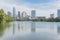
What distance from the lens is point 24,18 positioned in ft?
74.9

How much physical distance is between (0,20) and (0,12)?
4.03ft

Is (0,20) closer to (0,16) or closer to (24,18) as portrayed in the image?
(0,16)

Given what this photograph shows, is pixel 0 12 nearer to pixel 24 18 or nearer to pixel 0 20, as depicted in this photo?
pixel 0 20

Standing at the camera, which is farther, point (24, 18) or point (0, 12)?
point (24, 18)

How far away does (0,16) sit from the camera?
1582 centimetres

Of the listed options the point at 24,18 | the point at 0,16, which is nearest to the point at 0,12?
the point at 0,16

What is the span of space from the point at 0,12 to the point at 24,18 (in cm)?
690

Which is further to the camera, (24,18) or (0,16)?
(24,18)

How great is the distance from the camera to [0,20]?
15766mm

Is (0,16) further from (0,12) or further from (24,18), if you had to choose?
(24,18)

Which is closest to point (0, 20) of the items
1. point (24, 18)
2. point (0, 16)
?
point (0, 16)

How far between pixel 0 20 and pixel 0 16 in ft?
1.54
